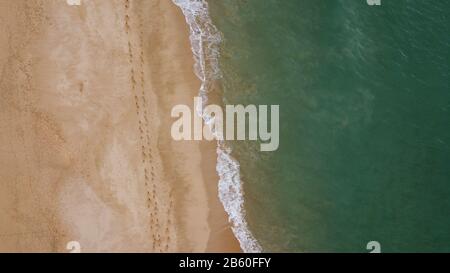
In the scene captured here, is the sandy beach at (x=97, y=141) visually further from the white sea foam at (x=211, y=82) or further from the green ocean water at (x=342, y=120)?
the green ocean water at (x=342, y=120)

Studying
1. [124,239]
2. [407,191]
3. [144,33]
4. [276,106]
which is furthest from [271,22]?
[124,239]

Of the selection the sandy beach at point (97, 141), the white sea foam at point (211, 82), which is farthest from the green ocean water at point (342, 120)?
the sandy beach at point (97, 141)

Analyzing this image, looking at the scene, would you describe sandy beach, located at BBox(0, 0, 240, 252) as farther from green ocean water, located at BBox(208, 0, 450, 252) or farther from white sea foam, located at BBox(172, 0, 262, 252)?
green ocean water, located at BBox(208, 0, 450, 252)

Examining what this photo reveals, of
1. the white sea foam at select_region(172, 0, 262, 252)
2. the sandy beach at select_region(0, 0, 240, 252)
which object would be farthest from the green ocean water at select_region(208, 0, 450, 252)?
the sandy beach at select_region(0, 0, 240, 252)

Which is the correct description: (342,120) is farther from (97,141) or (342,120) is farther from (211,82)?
(97,141)

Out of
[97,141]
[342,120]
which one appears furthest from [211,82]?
[342,120]
